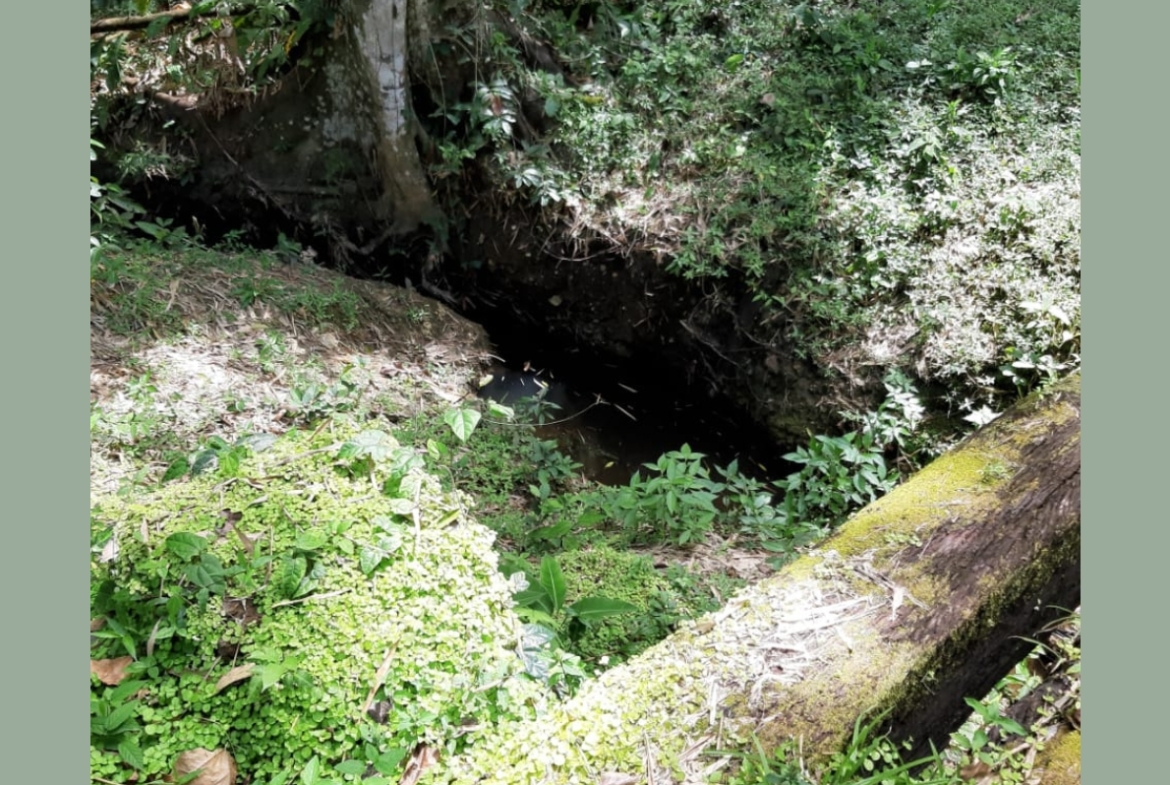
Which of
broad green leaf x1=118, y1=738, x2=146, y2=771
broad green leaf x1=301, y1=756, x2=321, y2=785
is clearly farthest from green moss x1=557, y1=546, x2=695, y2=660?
broad green leaf x1=118, y1=738, x2=146, y2=771

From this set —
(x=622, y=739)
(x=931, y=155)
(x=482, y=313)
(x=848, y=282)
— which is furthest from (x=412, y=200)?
(x=622, y=739)

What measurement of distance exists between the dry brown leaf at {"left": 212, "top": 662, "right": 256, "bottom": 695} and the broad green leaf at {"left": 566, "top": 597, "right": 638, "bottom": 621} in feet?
3.75

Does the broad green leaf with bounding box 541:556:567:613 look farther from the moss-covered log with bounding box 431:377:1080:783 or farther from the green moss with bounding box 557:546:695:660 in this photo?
the moss-covered log with bounding box 431:377:1080:783

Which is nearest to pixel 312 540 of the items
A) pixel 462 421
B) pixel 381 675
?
pixel 381 675

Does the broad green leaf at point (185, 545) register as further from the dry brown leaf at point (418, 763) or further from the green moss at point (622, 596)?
the green moss at point (622, 596)

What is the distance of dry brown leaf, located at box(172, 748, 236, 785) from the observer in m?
2.07

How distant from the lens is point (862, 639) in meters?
2.43

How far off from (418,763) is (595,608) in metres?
0.97

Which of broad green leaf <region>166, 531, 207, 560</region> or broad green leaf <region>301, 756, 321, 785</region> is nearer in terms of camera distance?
broad green leaf <region>301, 756, 321, 785</region>

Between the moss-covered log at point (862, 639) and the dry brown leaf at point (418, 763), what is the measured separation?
0.04 meters

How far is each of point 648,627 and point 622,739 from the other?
110 cm

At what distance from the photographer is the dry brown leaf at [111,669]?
7.21 ft

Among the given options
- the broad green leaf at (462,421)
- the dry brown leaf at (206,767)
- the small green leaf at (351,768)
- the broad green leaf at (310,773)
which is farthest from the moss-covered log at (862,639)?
the broad green leaf at (462,421)

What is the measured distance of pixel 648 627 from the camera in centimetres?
325
